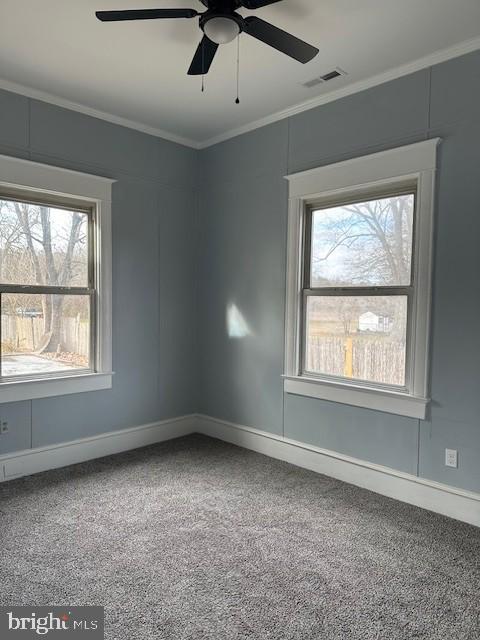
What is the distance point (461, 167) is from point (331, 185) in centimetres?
97

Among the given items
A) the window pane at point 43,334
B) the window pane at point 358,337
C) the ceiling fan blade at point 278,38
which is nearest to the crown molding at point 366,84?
the ceiling fan blade at point 278,38

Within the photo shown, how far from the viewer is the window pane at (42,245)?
346 cm

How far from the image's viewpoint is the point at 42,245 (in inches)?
143

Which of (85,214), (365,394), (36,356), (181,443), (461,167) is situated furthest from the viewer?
(181,443)

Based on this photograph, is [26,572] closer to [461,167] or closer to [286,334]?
[286,334]

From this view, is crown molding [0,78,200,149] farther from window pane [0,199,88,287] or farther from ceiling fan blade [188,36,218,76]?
ceiling fan blade [188,36,218,76]

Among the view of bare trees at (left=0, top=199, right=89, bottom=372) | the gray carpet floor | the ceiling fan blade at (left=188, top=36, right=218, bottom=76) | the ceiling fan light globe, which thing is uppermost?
the ceiling fan blade at (left=188, top=36, right=218, bottom=76)

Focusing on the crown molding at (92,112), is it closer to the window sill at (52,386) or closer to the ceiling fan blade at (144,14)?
the ceiling fan blade at (144,14)

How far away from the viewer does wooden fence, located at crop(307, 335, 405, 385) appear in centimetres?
327

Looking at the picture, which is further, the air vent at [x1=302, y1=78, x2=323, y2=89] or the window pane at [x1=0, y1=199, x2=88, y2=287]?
the window pane at [x1=0, y1=199, x2=88, y2=287]

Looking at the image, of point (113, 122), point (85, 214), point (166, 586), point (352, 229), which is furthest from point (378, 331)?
point (113, 122)

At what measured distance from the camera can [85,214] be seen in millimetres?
3893

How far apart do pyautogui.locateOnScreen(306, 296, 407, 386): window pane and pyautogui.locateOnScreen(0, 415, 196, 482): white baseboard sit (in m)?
1.59

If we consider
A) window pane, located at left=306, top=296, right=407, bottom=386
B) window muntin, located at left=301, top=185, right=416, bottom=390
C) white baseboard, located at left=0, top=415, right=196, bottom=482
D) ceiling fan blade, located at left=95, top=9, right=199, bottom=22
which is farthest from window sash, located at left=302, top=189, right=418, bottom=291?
white baseboard, located at left=0, top=415, right=196, bottom=482
